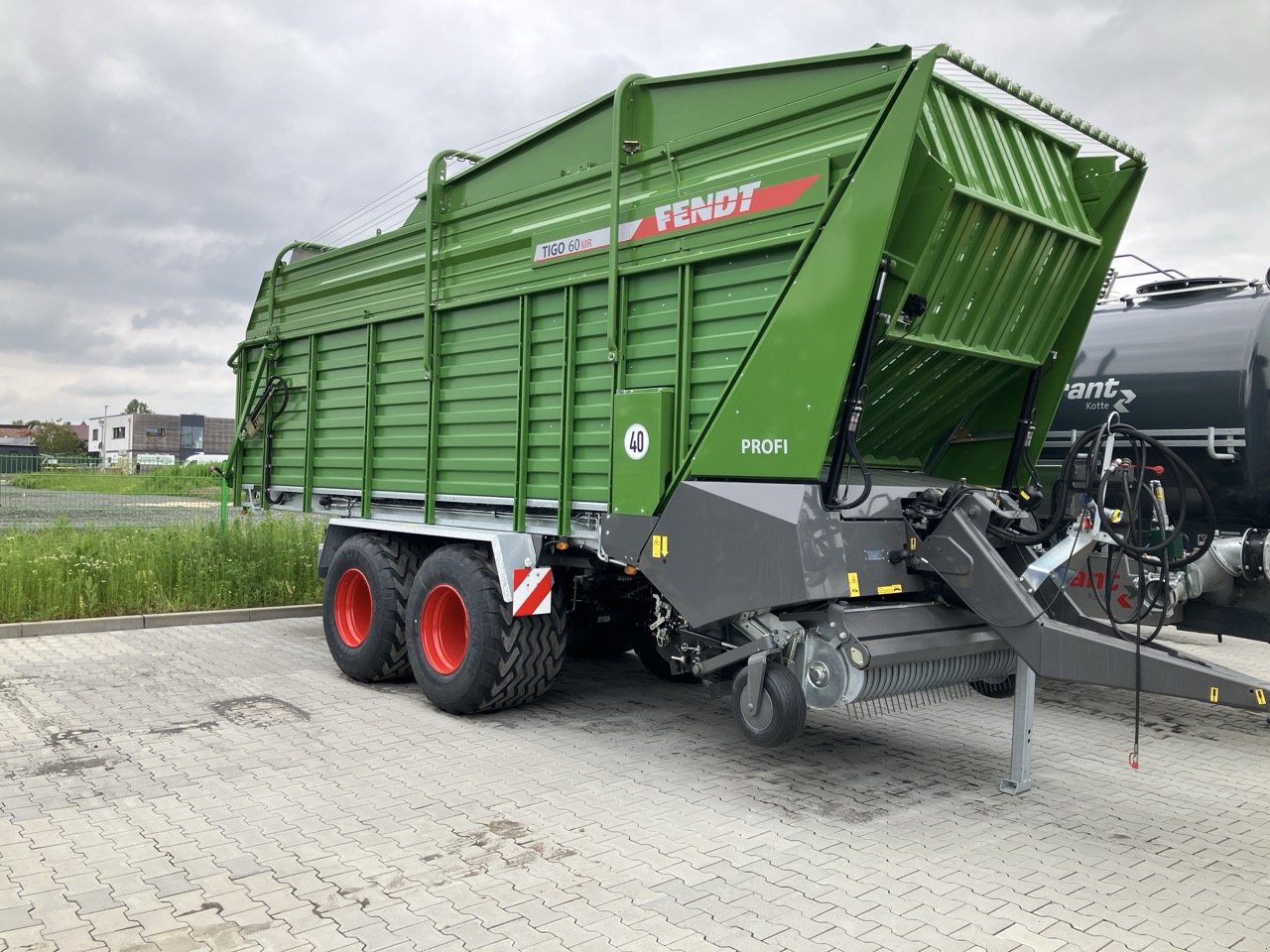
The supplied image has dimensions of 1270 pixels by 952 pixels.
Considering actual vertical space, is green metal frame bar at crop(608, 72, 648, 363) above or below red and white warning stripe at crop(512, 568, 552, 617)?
above

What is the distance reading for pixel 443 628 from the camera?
6.41 metres

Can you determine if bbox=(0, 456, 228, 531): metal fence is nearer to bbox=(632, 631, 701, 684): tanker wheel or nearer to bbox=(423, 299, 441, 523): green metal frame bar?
bbox=(423, 299, 441, 523): green metal frame bar


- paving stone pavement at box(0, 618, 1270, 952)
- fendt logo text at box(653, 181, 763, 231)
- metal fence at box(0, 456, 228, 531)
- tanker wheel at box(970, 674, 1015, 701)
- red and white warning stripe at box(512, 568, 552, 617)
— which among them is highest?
fendt logo text at box(653, 181, 763, 231)

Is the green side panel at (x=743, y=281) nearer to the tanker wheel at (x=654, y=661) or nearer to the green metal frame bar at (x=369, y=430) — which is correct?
the green metal frame bar at (x=369, y=430)

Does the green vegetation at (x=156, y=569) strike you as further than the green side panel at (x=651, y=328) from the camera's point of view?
Yes

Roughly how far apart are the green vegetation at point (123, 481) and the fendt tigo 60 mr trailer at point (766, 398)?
6.18 metres

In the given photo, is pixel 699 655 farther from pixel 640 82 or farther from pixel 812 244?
pixel 640 82

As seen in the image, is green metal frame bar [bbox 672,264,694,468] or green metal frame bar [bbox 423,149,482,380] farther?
green metal frame bar [bbox 423,149,482,380]

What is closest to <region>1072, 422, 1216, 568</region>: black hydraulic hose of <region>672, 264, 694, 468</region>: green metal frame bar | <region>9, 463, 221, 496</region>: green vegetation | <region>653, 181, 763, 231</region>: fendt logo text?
<region>672, 264, 694, 468</region>: green metal frame bar

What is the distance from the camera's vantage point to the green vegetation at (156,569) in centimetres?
914

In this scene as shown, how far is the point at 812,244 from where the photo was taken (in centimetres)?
445

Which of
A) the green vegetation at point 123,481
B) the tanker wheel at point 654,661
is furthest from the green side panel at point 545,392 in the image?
the green vegetation at point 123,481

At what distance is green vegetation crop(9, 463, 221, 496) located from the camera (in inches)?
459

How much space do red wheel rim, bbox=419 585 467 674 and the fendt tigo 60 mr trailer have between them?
0.07ft
